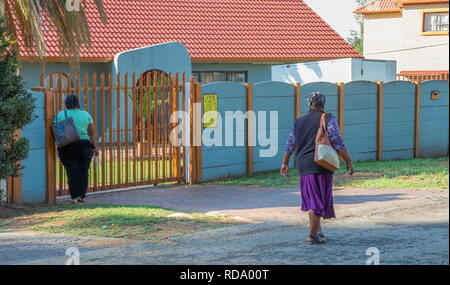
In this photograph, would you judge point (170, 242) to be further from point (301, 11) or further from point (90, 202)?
point (301, 11)

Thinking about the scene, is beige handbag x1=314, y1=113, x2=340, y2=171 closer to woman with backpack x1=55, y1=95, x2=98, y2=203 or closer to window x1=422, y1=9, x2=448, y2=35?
woman with backpack x1=55, y1=95, x2=98, y2=203

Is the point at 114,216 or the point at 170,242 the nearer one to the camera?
the point at 170,242

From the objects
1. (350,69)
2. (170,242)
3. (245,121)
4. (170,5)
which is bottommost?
(170,242)

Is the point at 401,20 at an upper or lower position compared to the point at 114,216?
upper

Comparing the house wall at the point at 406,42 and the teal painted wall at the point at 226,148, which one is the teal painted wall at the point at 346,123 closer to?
the teal painted wall at the point at 226,148

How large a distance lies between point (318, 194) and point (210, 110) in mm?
5693

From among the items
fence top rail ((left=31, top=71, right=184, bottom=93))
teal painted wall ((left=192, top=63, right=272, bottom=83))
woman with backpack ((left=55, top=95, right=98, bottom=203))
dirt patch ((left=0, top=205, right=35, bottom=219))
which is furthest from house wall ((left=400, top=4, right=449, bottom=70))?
dirt patch ((left=0, top=205, right=35, bottom=219))

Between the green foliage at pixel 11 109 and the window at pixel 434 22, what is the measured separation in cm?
2794

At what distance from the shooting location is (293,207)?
36.9 feet

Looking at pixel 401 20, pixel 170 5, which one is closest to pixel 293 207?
pixel 170 5

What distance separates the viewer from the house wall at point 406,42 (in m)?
35.6

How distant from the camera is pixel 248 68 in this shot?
90.4ft

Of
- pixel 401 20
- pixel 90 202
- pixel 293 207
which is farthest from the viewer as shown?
pixel 401 20

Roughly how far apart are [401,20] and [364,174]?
24.1m
